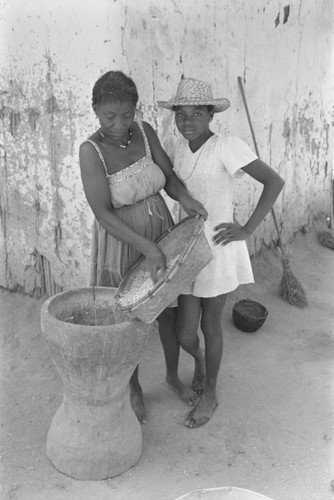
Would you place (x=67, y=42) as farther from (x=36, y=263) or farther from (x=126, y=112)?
(x=36, y=263)

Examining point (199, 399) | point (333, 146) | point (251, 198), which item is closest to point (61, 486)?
point (199, 399)

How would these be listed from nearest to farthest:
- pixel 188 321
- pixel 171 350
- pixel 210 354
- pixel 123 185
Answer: pixel 123 185 < pixel 188 321 < pixel 210 354 < pixel 171 350

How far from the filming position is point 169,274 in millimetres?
2244

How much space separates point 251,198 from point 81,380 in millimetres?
2593

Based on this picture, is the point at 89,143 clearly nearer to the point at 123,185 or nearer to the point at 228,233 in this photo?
the point at 123,185

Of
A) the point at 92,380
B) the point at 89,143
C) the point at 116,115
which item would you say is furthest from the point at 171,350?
the point at 116,115

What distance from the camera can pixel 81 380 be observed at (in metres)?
2.42

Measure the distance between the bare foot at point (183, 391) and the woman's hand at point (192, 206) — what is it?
3.59 ft

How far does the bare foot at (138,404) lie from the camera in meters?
2.98

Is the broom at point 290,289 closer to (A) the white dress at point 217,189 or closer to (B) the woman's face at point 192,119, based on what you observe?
(A) the white dress at point 217,189

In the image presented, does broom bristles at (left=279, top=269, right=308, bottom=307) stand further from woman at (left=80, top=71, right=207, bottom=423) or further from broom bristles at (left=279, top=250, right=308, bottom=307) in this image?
woman at (left=80, top=71, right=207, bottom=423)

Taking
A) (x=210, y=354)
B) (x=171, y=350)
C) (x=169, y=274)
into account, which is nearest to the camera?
(x=169, y=274)

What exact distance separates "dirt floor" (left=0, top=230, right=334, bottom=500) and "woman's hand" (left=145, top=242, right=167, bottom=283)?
0.97 meters

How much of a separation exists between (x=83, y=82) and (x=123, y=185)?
1.18 m
